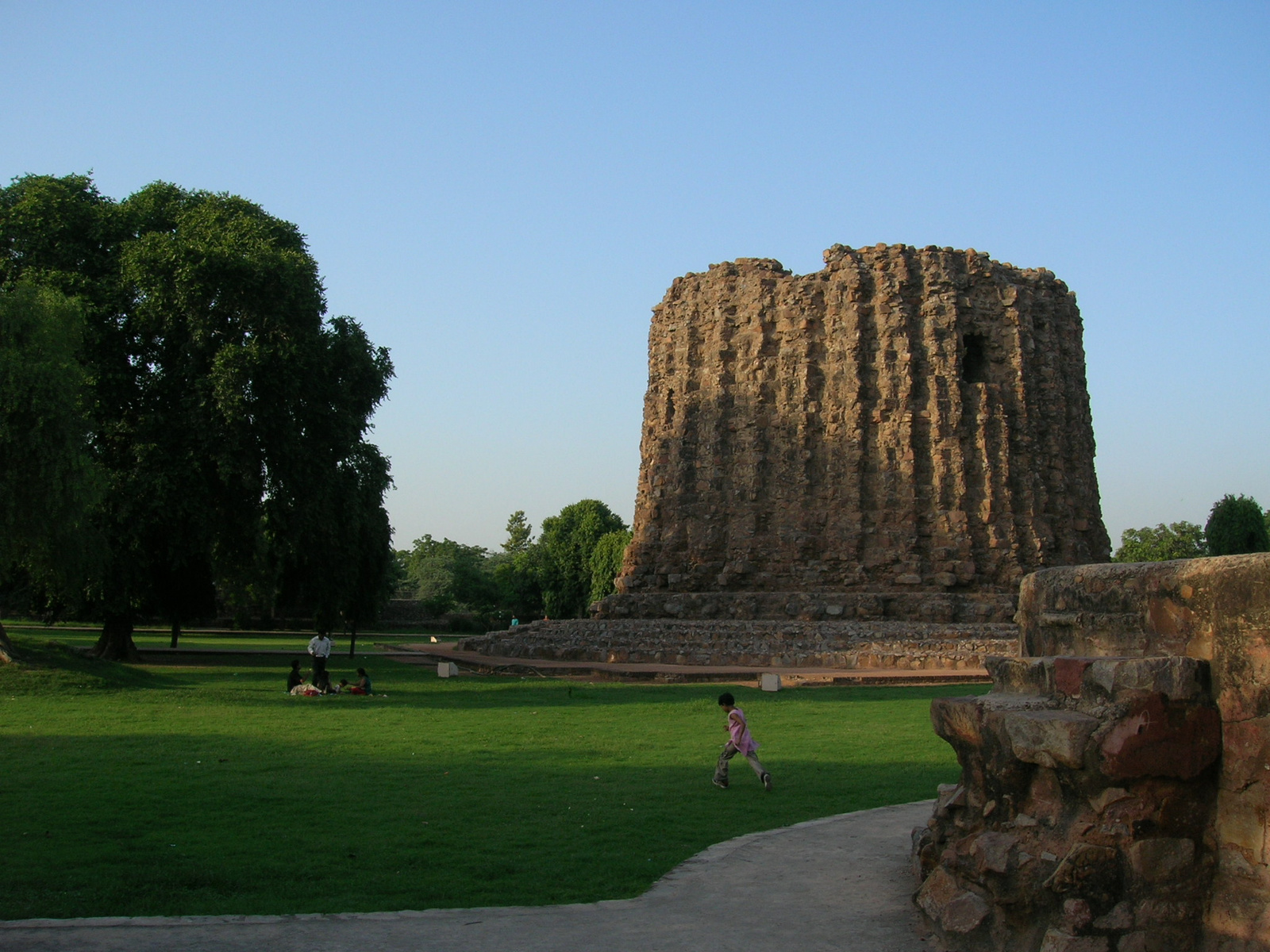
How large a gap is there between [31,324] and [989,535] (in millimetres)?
19023

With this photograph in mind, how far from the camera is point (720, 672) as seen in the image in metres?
19.1

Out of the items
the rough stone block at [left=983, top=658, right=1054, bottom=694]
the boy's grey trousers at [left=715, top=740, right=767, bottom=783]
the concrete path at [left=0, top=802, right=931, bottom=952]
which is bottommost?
the concrete path at [left=0, top=802, right=931, bottom=952]

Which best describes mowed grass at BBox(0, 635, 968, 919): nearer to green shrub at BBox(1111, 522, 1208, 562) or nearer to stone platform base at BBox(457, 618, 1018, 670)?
stone platform base at BBox(457, 618, 1018, 670)

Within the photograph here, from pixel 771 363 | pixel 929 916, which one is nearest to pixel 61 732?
pixel 929 916

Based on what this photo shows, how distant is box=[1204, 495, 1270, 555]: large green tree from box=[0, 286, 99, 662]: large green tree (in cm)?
4094

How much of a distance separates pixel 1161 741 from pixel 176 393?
64.7 feet

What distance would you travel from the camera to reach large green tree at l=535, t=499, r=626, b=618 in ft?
203

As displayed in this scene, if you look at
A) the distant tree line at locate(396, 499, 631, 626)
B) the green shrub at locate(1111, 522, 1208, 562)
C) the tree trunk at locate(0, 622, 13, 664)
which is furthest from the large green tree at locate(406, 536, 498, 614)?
the tree trunk at locate(0, 622, 13, 664)

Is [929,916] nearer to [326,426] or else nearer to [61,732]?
[61,732]

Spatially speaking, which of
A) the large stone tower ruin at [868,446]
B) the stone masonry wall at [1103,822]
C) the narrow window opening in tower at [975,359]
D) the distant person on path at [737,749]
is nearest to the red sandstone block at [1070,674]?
the stone masonry wall at [1103,822]

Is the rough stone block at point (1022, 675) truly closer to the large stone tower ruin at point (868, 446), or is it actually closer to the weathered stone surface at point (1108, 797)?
the weathered stone surface at point (1108, 797)

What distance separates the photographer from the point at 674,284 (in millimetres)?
29203

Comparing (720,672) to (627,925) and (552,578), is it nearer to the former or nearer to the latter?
(627,925)

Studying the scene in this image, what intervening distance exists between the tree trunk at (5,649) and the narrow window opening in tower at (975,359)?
20.1m
